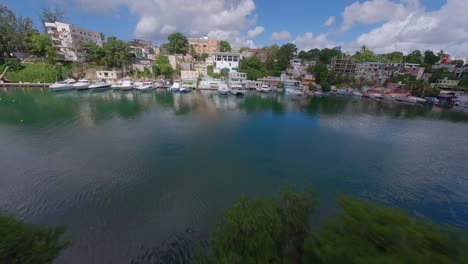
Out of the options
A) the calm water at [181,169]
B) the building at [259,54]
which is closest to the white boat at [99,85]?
the calm water at [181,169]

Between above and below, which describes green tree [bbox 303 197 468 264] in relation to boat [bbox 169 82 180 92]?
below

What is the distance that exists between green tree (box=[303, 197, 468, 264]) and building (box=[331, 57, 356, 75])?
59.2m

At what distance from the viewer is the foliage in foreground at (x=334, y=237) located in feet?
11.3

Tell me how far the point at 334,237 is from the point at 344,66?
6115 centimetres

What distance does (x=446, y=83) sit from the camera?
46.2 metres

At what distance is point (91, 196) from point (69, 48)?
5237cm

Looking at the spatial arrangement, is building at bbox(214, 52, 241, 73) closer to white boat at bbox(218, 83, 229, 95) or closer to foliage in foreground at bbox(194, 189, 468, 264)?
white boat at bbox(218, 83, 229, 95)

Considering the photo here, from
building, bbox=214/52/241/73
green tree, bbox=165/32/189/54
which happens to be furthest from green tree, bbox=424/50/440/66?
green tree, bbox=165/32/189/54

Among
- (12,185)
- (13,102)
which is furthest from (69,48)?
(12,185)

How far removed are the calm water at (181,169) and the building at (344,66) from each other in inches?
1331

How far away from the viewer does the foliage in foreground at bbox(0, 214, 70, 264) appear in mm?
3701

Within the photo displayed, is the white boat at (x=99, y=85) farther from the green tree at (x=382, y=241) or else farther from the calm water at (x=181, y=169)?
the green tree at (x=382, y=241)

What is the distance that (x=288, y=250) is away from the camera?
5680 millimetres

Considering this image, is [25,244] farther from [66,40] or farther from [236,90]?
[66,40]
